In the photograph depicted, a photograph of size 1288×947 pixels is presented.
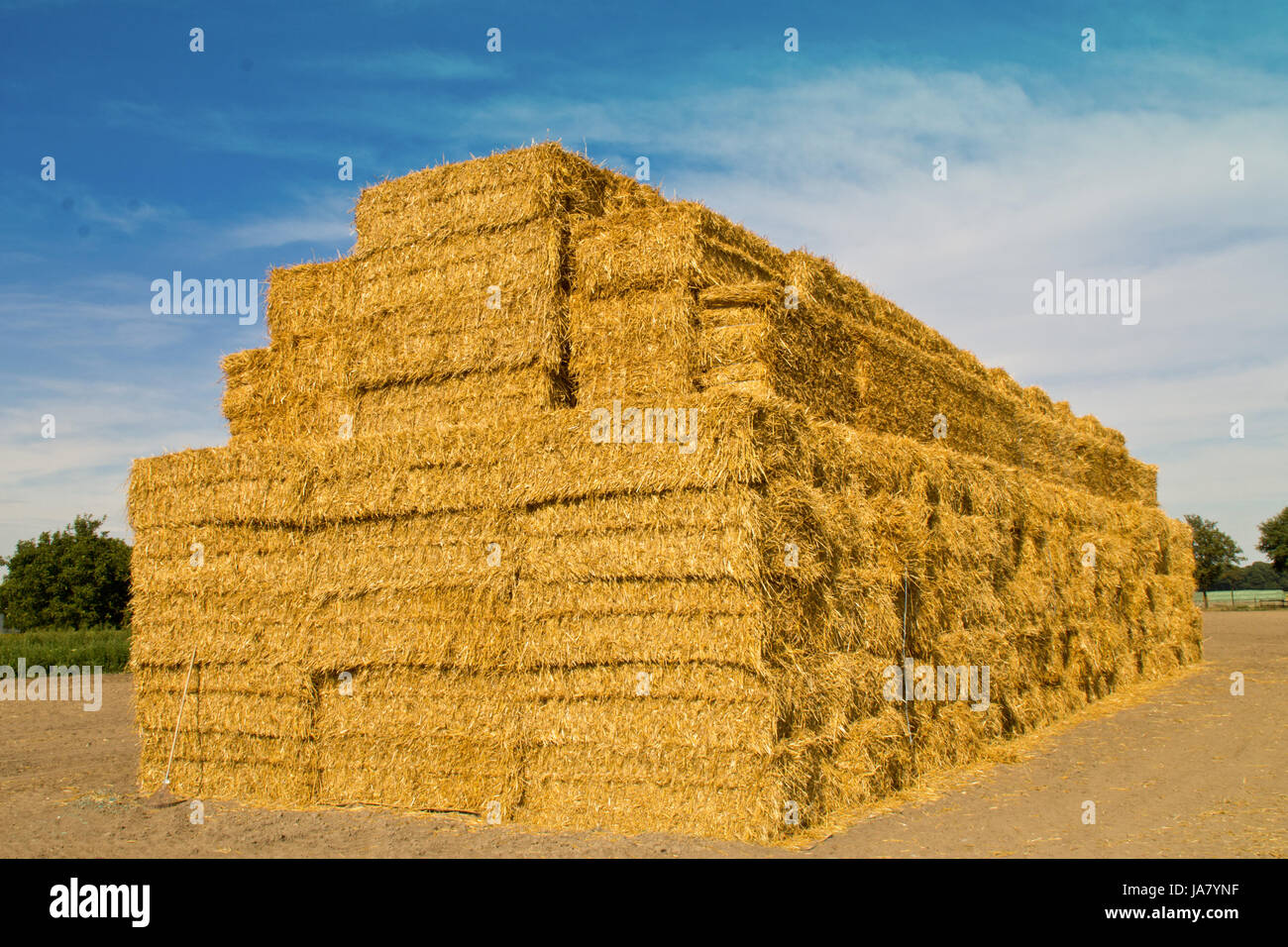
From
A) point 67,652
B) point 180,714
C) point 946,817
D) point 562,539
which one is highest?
point 562,539

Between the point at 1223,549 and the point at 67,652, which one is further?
the point at 1223,549

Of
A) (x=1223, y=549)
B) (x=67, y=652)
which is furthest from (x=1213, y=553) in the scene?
(x=67, y=652)

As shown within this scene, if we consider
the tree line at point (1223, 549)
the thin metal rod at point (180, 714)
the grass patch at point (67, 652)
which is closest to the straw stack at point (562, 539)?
the thin metal rod at point (180, 714)

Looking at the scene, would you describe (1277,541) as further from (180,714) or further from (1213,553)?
(180,714)

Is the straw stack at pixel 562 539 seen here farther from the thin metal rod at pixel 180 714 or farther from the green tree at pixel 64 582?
the green tree at pixel 64 582

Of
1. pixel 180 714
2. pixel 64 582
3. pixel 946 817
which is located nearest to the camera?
pixel 946 817

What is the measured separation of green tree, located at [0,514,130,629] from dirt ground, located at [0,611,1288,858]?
119 feet

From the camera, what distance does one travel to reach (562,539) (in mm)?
8172

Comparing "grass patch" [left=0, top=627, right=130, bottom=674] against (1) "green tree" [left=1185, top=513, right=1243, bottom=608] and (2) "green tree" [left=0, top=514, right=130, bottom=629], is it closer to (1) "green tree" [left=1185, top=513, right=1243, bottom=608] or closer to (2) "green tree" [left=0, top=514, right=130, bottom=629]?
(2) "green tree" [left=0, top=514, right=130, bottom=629]

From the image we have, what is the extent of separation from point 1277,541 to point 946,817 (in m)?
68.9

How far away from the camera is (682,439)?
25.3 feet
